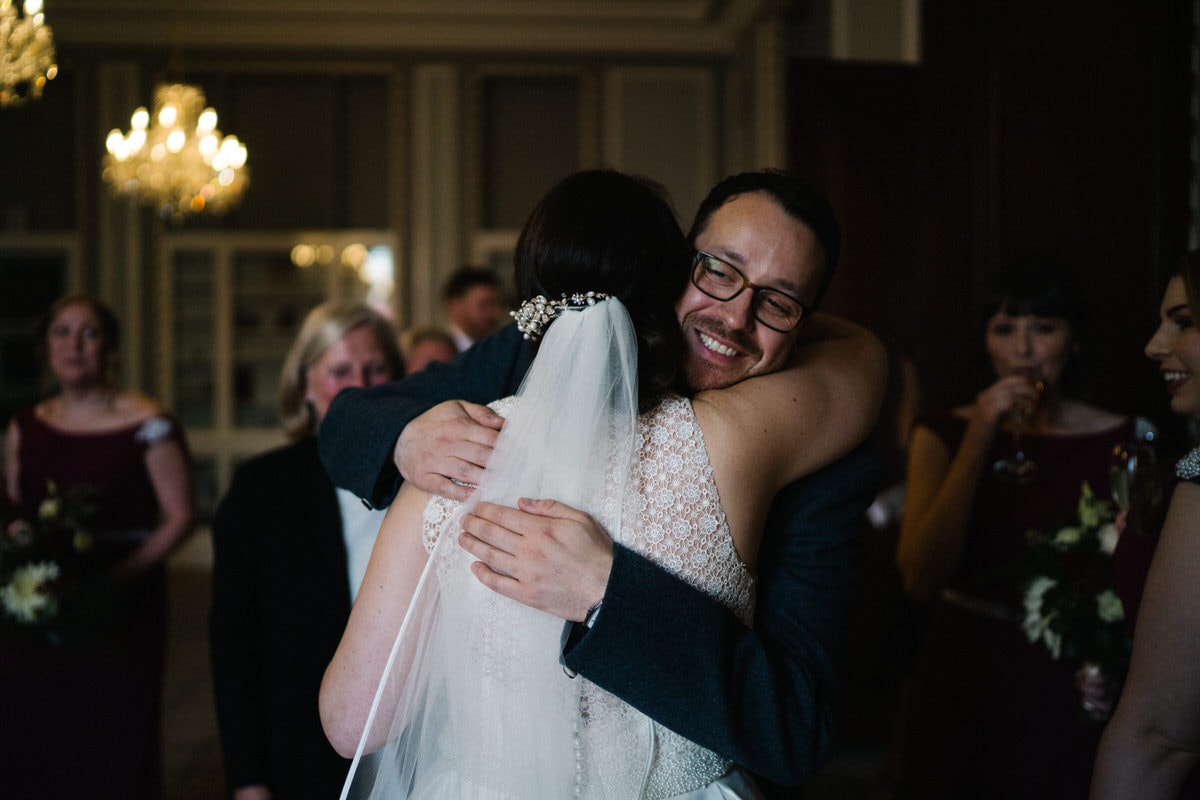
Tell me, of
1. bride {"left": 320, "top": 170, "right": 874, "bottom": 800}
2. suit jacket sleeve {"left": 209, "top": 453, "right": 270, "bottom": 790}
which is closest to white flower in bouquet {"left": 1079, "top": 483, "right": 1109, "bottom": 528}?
bride {"left": 320, "top": 170, "right": 874, "bottom": 800}

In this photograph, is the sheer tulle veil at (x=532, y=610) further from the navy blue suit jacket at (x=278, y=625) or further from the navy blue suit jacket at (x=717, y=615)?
the navy blue suit jacket at (x=278, y=625)

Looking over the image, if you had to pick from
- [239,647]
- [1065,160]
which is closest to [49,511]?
[239,647]

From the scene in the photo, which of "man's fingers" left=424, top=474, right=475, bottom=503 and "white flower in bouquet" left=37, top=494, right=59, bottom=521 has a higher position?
"man's fingers" left=424, top=474, right=475, bottom=503

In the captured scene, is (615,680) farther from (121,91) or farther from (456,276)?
(121,91)

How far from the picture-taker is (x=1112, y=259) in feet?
10.4

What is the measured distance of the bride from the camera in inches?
51.8

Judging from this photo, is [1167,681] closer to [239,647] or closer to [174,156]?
[239,647]

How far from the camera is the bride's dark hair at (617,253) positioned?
52.2 inches

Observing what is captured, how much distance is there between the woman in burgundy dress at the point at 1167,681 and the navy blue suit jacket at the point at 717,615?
419 mm

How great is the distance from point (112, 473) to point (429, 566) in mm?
2820

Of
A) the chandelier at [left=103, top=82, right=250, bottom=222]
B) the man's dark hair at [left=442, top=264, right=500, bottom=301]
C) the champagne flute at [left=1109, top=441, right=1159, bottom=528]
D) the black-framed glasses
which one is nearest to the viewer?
the black-framed glasses

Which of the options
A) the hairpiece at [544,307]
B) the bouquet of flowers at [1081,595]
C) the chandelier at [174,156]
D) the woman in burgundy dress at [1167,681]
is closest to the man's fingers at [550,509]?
the hairpiece at [544,307]

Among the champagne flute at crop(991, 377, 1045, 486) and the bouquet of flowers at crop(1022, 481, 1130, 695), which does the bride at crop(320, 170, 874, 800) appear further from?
the champagne flute at crop(991, 377, 1045, 486)

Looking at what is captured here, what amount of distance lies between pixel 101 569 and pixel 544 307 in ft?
9.25
